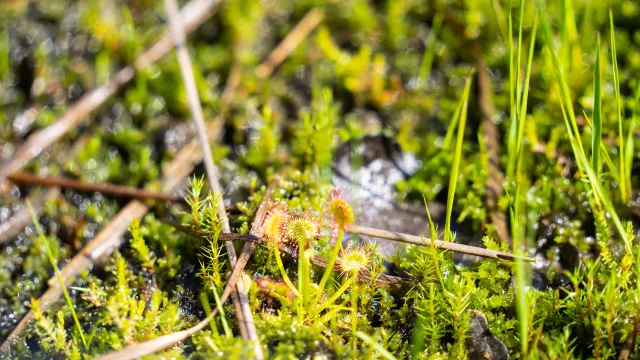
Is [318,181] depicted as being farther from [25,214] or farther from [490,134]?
[25,214]

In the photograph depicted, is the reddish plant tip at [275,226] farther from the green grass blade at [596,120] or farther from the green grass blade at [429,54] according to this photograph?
the green grass blade at [429,54]

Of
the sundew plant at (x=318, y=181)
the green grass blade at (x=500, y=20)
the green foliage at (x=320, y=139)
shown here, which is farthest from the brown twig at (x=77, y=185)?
the green grass blade at (x=500, y=20)

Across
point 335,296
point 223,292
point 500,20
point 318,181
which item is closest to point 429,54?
point 500,20

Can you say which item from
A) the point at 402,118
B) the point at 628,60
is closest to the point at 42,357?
the point at 402,118

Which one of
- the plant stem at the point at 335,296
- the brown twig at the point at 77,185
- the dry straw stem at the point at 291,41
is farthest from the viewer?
the dry straw stem at the point at 291,41

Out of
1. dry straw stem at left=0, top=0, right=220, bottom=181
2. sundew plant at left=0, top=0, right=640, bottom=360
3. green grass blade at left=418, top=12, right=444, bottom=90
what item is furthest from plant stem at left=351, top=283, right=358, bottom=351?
dry straw stem at left=0, top=0, right=220, bottom=181
